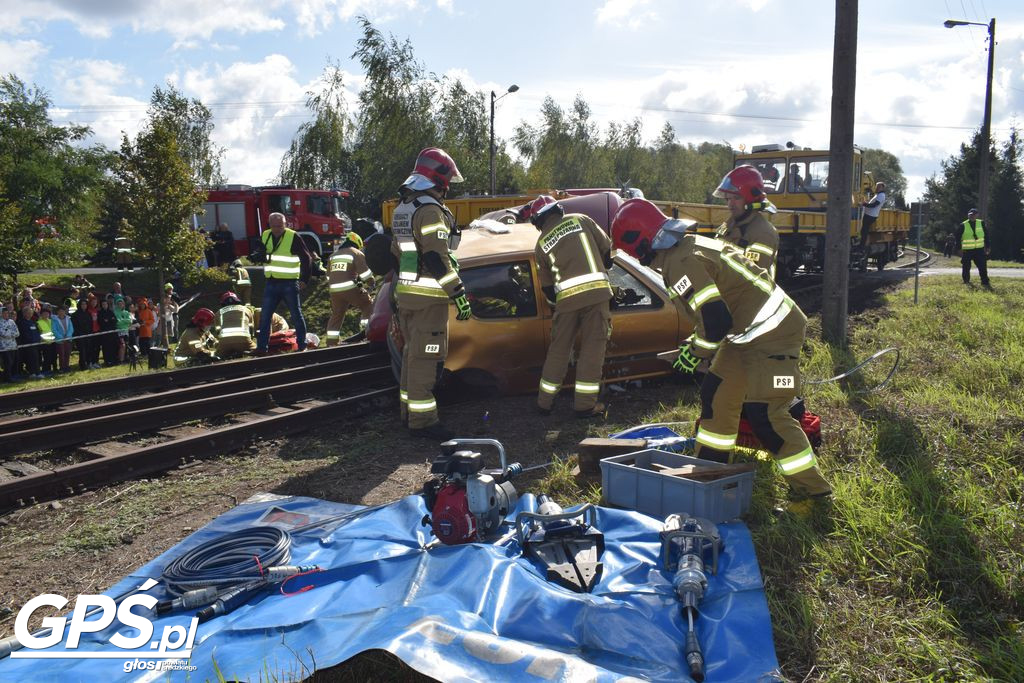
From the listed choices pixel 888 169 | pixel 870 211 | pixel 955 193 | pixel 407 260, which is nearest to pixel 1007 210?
pixel 955 193

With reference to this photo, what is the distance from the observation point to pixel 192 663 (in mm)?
3166

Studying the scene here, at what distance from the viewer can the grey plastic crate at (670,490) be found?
415 cm

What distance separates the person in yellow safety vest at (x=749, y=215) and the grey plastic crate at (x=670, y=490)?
6.45ft

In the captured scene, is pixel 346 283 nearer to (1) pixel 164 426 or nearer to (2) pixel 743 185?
(1) pixel 164 426

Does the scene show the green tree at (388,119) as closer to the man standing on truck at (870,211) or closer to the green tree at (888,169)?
the man standing on truck at (870,211)

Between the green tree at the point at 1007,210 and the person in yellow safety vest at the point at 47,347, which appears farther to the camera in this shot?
the green tree at the point at 1007,210

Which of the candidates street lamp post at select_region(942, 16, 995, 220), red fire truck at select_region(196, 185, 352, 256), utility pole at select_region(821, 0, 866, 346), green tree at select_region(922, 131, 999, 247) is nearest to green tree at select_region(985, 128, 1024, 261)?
green tree at select_region(922, 131, 999, 247)

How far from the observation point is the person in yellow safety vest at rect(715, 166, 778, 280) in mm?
5980

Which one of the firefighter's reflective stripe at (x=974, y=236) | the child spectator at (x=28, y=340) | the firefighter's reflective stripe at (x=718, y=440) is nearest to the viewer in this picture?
the firefighter's reflective stripe at (x=718, y=440)

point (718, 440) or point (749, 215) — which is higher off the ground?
point (749, 215)

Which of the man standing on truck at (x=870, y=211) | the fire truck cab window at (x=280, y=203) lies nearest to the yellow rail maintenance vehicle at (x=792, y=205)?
the man standing on truck at (x=870, y=211)

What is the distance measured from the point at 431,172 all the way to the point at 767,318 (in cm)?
312

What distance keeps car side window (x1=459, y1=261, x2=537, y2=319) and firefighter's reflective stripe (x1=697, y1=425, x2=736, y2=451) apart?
2.76 meters

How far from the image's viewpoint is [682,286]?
171 inches
